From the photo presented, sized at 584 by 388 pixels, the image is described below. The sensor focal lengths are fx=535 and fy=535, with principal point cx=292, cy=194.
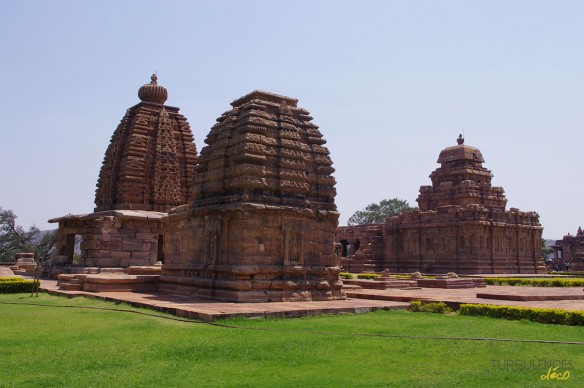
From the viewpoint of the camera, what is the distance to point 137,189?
86.4ft

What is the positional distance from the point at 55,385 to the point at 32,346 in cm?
251

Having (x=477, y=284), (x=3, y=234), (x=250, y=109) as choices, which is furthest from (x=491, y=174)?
(x=3, y=234)

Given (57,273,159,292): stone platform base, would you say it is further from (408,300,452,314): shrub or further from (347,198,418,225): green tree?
(347,198,418,225): green tree

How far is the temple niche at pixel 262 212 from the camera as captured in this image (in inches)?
550

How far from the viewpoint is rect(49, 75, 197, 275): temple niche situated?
78.7 feet

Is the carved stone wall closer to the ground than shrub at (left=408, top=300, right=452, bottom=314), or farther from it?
farther from it

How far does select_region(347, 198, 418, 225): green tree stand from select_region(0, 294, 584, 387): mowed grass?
6596cm

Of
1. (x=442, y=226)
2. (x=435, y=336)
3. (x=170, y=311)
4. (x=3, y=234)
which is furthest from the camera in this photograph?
(x=3, y=234)

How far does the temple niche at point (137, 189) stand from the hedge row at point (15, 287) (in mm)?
5018

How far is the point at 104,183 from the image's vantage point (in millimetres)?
27859

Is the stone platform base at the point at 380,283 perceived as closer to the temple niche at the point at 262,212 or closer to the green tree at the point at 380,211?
the temple niche at the point at 262,212

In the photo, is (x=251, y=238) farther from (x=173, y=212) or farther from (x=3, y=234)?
(x=3, y=234)

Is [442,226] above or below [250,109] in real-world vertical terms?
below

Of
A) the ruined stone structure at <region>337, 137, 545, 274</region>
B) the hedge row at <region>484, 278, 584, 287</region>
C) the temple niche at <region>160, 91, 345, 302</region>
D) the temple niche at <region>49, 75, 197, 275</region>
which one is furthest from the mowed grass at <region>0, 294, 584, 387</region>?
the ruined stone structure at <region>337, 137, 545, 274</region>
